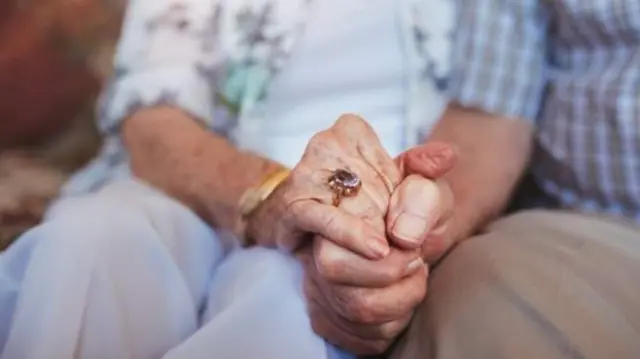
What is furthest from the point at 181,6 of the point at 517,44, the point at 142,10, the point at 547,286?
the point at 547,286

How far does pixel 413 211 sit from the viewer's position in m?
0.78

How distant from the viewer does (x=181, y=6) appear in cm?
105

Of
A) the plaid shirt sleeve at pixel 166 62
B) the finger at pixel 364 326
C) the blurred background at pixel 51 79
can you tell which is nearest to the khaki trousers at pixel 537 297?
the finger at pixel 364 326

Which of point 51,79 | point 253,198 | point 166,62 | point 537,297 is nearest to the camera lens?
point 537,297

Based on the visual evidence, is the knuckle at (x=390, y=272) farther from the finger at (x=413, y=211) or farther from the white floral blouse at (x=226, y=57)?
the white floral blouse at (x=226, y=57)

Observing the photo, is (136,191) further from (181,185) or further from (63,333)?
(63,333)

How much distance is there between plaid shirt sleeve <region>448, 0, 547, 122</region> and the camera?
1010 millimetres

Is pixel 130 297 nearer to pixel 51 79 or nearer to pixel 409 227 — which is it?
pixel 409 227

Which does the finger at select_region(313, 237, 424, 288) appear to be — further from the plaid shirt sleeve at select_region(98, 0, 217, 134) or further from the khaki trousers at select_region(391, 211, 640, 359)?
the plaid shirt sleeve at select_region(98, 0, 217, 134)

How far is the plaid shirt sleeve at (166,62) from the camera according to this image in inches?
40.7

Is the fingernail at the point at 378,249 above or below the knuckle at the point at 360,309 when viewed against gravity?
above

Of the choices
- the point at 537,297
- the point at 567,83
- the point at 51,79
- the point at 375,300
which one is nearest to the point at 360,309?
the point at 375,300

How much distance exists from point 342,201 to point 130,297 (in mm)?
208

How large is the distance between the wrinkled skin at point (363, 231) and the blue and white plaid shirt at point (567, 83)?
0.17 meters
